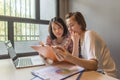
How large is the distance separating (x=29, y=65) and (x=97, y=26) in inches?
46.8

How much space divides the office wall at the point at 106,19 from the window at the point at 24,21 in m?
0.68

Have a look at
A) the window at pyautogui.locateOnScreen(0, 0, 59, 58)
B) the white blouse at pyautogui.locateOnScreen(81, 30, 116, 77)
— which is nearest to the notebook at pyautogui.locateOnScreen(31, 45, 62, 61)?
the white blouse at pyautogui.locateOnScreen(81, 30, 116, 77)

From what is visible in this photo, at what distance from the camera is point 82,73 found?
943 millimetres

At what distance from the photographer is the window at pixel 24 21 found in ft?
6.50

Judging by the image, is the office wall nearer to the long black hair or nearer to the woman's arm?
the long black hair

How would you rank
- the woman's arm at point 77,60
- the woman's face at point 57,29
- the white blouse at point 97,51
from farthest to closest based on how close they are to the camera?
the woman's face at point 57,29 < the white blouse at point 97,51 < the woman's arm at point 77,60

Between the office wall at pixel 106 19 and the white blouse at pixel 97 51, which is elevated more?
the office wall at pixel 106 19

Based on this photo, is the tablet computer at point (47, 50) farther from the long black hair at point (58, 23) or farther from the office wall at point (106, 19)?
the office wall at point (106, 19)

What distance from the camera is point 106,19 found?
6.23 ft

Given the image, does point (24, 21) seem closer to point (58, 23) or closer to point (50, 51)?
point (58, 23)

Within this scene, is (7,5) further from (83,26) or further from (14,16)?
(83,26)

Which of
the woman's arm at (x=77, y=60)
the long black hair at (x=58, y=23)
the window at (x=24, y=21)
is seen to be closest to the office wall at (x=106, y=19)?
the long black hair at (x=58, y=23)

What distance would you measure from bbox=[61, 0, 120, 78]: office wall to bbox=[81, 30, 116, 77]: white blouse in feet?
2.04

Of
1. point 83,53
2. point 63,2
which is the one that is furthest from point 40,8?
point 83,53
